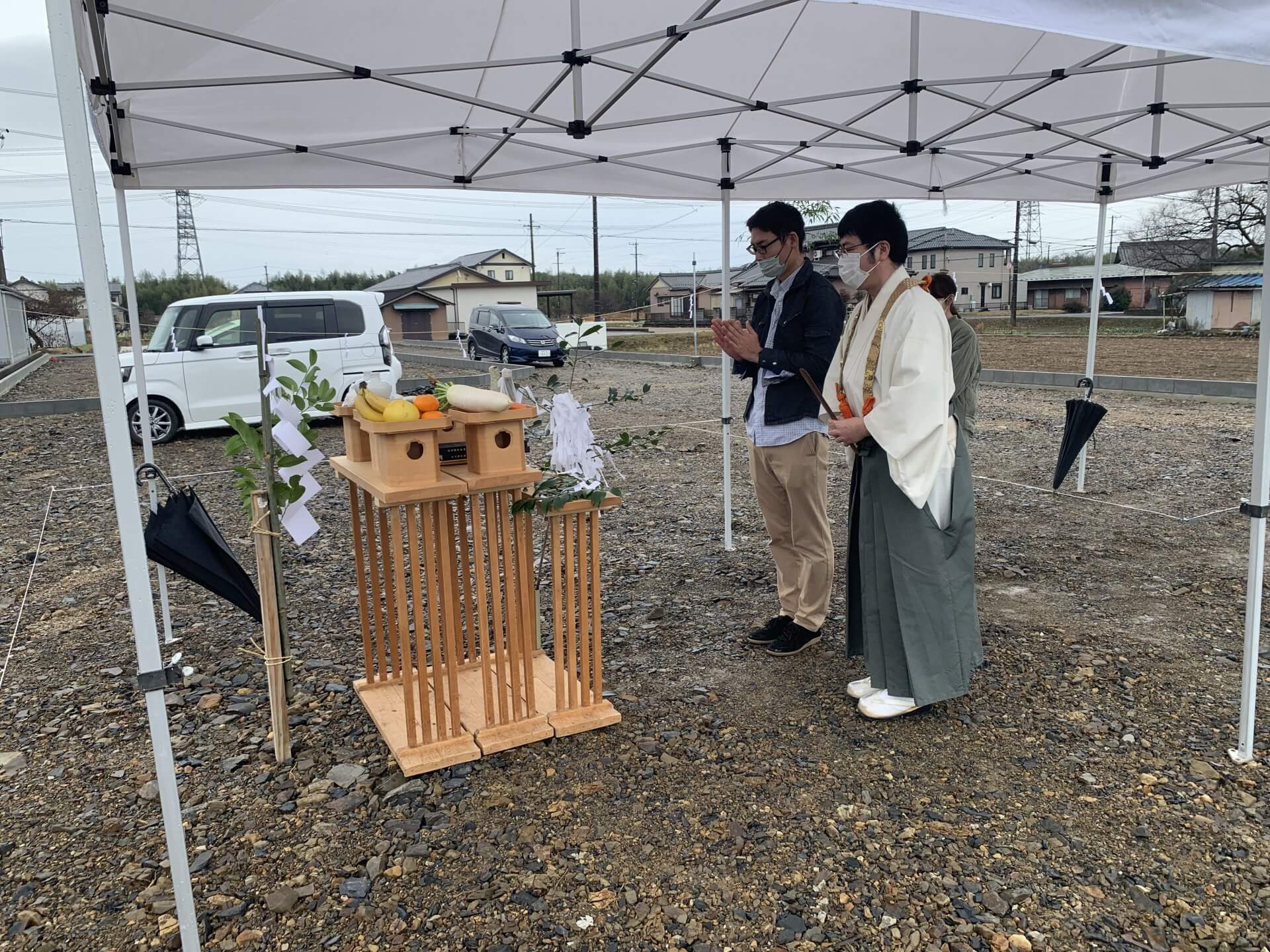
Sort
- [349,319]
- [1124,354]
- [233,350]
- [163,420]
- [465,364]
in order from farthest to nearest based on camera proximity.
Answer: [1124,354], [465,364], [349,319], [233,350], [163,420]

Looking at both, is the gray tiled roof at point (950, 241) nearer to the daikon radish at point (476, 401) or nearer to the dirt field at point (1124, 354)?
the dirt field at point (1124, 354)

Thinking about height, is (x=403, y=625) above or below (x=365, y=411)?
below

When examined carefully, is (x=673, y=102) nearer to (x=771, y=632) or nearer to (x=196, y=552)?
(x=771, y=632)

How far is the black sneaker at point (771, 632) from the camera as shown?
11.0 feet

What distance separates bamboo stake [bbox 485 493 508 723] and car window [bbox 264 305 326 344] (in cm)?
752

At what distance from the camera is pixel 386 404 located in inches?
91.6

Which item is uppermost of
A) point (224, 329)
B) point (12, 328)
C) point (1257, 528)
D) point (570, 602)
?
point (12, 328)

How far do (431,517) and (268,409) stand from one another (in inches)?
22.7

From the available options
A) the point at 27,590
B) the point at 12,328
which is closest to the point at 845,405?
the point at 27,590

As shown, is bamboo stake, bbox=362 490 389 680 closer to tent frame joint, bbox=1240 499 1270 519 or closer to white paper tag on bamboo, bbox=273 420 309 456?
white paper tag on bamboo, bbox=273 420 309 456

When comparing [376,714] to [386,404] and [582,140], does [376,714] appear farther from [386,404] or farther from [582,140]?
[582,140]

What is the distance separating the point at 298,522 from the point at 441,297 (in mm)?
43877

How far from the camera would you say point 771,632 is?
336cm

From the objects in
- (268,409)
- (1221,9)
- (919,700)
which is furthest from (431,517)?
(1221,9)
